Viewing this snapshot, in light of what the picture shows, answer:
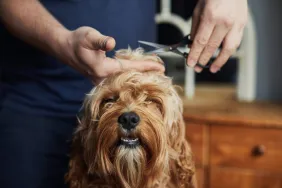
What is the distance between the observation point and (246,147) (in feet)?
6.30

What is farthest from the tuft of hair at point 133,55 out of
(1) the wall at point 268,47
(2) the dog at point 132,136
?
(1) the wall at point 268,47

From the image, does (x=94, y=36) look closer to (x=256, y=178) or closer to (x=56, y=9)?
(x=56, y=9)

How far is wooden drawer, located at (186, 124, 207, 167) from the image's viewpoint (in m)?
1.99

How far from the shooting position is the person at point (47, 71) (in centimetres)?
110

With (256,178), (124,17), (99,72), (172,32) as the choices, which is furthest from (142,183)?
(172,32)

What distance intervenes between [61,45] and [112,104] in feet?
0.60

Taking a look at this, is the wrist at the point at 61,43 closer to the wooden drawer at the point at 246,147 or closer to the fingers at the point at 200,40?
the fingers at the point at 200,40

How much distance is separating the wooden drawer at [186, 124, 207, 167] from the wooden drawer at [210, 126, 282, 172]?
4 cm

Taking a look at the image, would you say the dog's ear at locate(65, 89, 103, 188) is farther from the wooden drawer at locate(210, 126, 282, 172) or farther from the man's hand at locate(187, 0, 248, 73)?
the wooden drawer at locate(210, 126, 282, 172)

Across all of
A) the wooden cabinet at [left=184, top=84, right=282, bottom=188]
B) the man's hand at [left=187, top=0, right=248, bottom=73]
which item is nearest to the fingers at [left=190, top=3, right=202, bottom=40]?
the man's hand at [left=187, top=0, right=248, bottom=73]

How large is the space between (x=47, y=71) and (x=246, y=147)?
101 centimetres

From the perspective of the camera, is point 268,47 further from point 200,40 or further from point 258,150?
point 200,40

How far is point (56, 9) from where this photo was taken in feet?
3.95

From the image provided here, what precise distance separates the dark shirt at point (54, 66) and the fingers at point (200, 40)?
0.23 meters
